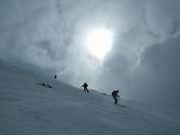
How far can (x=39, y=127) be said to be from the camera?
17391 mm

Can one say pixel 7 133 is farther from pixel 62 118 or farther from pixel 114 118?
pixel 114 118

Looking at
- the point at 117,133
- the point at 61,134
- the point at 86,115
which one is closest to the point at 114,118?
the point at 86,115

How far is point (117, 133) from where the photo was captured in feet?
65.6

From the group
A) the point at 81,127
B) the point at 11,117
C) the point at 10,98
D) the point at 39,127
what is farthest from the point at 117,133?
the point at 10,98

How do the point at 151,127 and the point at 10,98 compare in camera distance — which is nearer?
the point at 151,127

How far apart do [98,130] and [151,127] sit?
637 centimetres

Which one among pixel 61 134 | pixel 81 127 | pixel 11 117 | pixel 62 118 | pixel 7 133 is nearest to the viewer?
pixel 7 133

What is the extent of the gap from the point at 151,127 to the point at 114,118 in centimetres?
365

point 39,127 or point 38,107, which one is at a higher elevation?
point 38,107

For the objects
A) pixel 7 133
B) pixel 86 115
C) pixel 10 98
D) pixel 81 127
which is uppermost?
pixel 10 98


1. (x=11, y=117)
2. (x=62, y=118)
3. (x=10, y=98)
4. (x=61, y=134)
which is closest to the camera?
(x=61, y=134)

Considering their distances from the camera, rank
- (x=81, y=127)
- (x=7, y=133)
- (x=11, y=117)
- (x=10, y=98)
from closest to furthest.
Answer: (x=7, y=133) < (x=11, y=117) < (x=81, y=127) < (x=10, y=98)

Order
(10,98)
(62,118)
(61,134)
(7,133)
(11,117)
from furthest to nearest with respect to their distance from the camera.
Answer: (10,98)
(62,118)
(11,117)
(61,134)
(7,133)

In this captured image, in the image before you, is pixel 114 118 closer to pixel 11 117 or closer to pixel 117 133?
pixel 117 133
